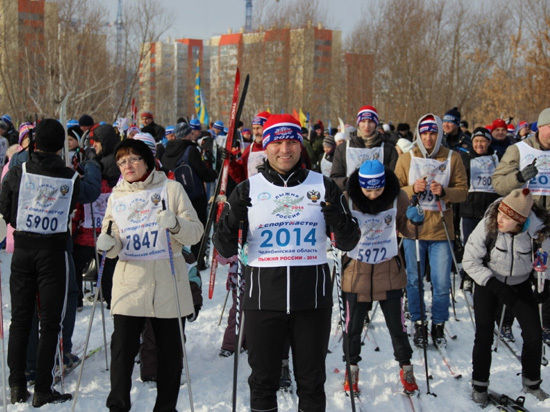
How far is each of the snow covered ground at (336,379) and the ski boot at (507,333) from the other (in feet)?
0.66

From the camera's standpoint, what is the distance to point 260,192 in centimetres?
328

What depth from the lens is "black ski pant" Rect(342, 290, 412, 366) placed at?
453 cm

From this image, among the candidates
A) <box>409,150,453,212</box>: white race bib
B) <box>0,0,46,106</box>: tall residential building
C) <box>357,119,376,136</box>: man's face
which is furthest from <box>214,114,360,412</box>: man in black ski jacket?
<box>0,0,46,106</box>: tall residential building

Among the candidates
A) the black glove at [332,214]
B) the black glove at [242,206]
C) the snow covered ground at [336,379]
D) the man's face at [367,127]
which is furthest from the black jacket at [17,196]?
the man's face at [367,127]

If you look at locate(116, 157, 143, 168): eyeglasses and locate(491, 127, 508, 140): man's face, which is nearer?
locate(116, 157, 143, 168): eyeglasses

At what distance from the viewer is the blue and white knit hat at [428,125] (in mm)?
5520

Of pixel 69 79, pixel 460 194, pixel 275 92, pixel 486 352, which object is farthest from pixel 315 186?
pixel 275 92

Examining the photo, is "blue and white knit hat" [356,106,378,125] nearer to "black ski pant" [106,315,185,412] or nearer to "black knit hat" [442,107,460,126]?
"black knit hat" [442,107,460,126]

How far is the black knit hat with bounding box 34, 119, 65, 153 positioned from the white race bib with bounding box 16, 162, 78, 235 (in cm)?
21

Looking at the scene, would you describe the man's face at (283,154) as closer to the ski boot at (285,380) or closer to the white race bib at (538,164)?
the ski boot at (285,380)

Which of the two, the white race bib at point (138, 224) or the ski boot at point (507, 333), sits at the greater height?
the white race bib at point (138, 224)

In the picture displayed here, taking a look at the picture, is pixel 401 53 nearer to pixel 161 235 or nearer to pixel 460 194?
pixel 460 194

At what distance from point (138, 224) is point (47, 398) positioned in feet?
5.67

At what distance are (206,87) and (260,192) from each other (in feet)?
276
